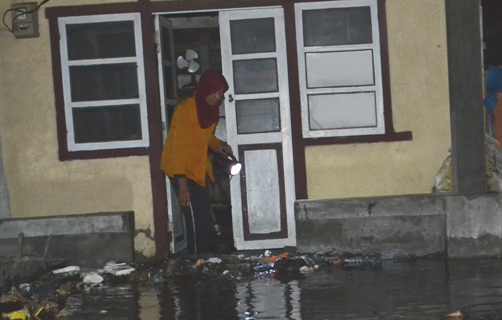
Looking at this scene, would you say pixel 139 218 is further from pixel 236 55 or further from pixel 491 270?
pixel 491 270

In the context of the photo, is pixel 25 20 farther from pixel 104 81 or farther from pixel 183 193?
pixel 183 193

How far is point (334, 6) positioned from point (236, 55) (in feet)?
4.02

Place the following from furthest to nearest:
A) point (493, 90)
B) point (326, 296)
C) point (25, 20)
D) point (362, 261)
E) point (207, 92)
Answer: point (493, 90) < point (25, 20) < point (207, 92) < point (362, 261) < point (326, 296)

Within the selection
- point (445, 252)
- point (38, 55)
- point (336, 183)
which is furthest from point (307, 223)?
point (38, 55)

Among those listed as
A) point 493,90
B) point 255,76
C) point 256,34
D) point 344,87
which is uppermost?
point 256,34

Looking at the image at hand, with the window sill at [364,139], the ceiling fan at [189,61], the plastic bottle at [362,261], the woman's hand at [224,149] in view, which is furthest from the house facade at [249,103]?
the ceiling fan at [189,61]

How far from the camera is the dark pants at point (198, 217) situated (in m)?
10.6

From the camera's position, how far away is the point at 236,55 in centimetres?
1118

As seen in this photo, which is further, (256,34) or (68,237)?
(256,34)

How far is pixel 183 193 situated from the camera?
34.4 feet

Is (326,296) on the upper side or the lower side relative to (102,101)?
lower

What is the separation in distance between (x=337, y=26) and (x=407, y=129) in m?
1.39

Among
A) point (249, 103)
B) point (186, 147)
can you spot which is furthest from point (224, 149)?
point (249, 103)

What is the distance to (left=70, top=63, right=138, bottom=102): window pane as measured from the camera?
1116cm
